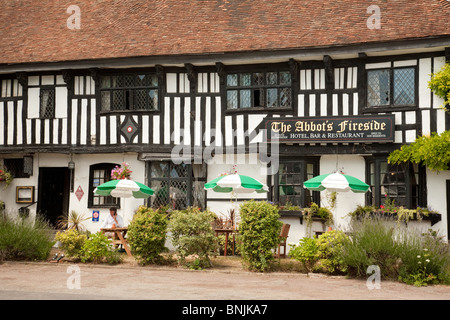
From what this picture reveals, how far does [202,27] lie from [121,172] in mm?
5005

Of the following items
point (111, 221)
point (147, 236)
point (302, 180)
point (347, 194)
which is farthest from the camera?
point (302, 180)

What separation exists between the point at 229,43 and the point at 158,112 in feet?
9.44

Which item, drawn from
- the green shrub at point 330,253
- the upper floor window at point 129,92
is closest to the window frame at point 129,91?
the upper floor window at point 129,92

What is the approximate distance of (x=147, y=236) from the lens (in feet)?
38.4

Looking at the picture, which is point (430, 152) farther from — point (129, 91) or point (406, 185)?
point (129, 91)

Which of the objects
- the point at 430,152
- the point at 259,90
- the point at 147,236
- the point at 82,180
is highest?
the point at 259,90

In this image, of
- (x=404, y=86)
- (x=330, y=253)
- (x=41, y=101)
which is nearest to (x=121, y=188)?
(x=41, y=101)

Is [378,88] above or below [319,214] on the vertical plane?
above

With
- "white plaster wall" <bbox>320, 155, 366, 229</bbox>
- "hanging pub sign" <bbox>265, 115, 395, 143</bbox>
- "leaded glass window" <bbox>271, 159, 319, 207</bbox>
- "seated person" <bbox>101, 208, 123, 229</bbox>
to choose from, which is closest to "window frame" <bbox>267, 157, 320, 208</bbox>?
"leaded glass window" <bbox>271, 159, 319, 207</bbox>

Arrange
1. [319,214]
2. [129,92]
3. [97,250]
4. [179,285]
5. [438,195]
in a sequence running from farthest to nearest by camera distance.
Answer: [129,92] < [319,214] < [438,195] < [97,250] < [179,285]

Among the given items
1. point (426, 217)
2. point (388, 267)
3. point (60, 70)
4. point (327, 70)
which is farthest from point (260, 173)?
point (60, 70)

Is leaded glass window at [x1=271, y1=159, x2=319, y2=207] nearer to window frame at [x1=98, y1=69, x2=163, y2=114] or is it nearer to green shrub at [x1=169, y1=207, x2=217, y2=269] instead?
green shrub at [x1=169, y1=207, x2=217, y2=269]

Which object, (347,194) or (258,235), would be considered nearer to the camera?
(258,235)

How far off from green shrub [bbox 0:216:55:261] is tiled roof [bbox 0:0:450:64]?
5705mm
